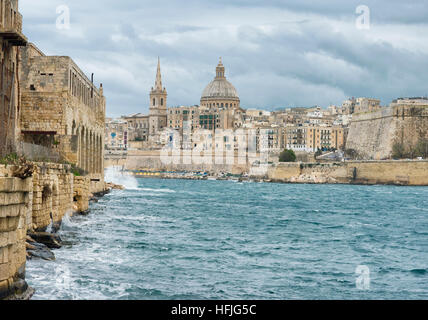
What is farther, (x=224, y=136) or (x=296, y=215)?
(x=224, y=136)

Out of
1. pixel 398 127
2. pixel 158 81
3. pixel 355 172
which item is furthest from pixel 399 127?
pixel 158 81

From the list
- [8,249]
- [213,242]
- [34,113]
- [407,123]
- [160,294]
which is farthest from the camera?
[407,123]

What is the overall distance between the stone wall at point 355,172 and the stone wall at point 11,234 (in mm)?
72168

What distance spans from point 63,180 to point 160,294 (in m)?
8.70

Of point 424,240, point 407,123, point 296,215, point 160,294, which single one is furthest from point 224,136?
point 160,294

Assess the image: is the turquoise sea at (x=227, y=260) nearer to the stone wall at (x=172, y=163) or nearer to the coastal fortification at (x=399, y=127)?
the coastal fortification at (x=399, y=127)

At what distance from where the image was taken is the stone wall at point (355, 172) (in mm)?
78188

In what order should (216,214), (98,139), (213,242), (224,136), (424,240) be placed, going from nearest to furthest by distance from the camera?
1. (213,242)
2. (424,240)
3. (216,214)
4. (98,139)
5. (224,136)

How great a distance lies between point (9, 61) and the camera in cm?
1847

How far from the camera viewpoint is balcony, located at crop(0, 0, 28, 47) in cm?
1661

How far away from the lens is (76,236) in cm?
1720

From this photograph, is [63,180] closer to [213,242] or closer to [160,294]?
[213,242]

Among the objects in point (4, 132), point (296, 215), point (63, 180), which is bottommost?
point (296, 215)

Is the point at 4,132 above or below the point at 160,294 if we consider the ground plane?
above
